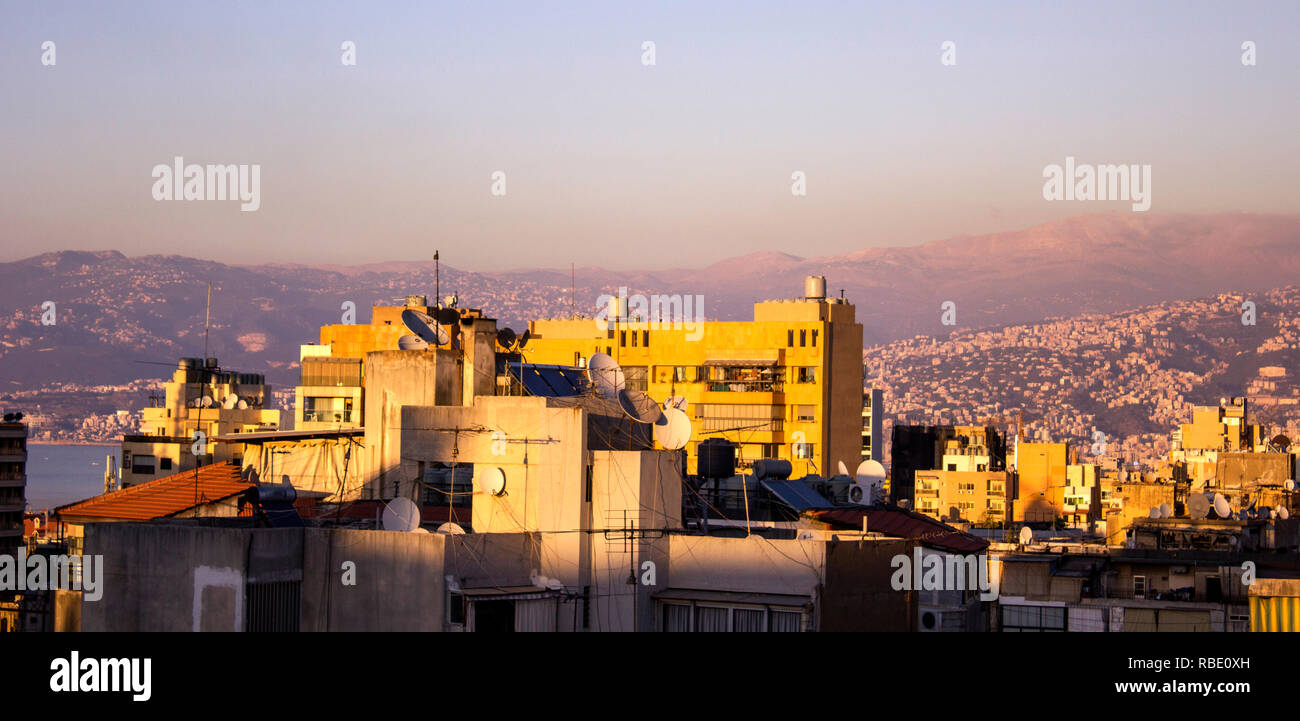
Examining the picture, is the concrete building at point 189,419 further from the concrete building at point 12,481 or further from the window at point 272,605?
the window at point 272,605

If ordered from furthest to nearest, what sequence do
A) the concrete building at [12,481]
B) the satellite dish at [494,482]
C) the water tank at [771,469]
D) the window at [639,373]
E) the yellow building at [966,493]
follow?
the yellow building at [966,493]
the window at [639,373]
the concrete building at [12,481]
the water tank at [771,469]
the satellite dish at [494,482]

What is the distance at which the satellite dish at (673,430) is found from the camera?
2700 centimetres

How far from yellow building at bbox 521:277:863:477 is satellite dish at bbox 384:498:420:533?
63274 mm

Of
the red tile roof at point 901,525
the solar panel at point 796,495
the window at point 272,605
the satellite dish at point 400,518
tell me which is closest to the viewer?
the window at point 272,605

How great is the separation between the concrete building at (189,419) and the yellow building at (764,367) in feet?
65.9

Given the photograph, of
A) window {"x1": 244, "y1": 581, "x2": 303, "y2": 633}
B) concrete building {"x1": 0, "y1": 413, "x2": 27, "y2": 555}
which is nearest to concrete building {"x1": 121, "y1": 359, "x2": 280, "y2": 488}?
concrete building {"x1": 0, "y1": 413, "x2": 27, "y2": 555}

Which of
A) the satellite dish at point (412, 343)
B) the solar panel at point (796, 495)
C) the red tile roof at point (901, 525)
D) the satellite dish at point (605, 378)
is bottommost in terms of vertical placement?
the red tile roof at point (901, 525)

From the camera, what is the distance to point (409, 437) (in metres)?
30.5

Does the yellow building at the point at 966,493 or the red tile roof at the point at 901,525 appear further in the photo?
the yellow building at the point at 966,493

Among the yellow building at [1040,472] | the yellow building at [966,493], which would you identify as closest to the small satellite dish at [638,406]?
the yellow building at [966,493]

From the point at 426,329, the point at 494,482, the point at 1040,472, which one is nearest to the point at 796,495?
the point at 426,329

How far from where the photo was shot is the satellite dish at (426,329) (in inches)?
1312

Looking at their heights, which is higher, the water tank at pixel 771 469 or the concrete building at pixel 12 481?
the water tank at pixel 771 469
